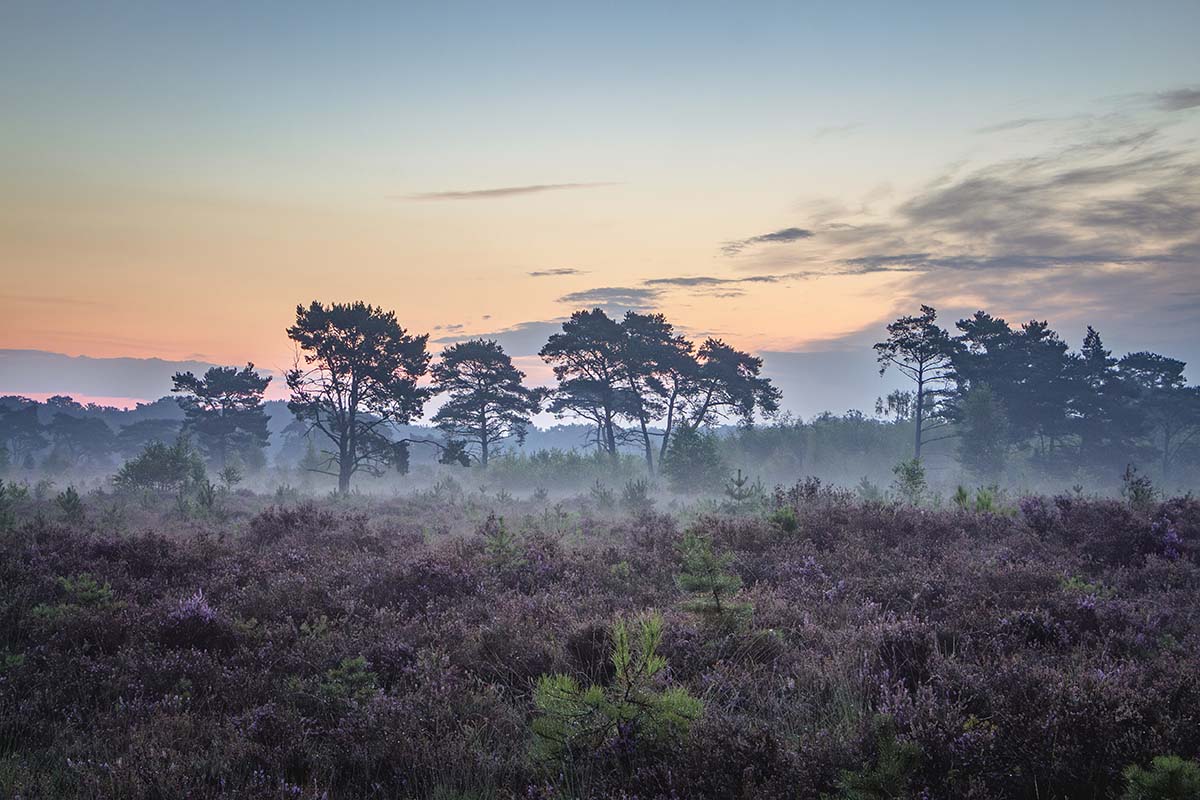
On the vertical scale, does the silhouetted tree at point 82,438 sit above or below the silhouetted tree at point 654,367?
below

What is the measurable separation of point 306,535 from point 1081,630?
11772 mm

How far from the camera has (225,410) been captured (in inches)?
2158

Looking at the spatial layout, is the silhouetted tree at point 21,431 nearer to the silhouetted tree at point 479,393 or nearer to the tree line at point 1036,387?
the silhouetted tree at point 479,393

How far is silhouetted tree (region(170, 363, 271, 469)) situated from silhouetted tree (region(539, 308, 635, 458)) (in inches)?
992

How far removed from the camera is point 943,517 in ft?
37.5

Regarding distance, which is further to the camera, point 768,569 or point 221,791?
point 768,569

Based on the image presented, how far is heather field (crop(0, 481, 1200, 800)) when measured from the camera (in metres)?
3.78

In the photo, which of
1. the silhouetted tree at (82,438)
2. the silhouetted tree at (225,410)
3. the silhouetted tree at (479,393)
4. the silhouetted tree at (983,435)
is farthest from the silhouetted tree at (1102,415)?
the silhouetted tree at (82,438)

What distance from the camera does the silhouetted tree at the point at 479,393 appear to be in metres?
46.9

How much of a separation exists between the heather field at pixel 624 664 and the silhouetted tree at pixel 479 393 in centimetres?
3623

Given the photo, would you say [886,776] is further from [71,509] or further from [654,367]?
[654,367]

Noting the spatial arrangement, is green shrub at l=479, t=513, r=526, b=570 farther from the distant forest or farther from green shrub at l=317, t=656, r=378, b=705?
the distant forest

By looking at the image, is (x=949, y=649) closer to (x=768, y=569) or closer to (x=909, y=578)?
(x=909, y=578)

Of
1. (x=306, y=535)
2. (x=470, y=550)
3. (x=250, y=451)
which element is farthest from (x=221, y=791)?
(x=250, y=451)
